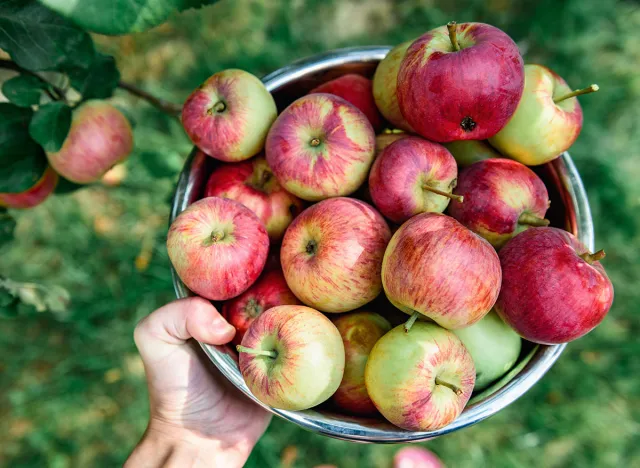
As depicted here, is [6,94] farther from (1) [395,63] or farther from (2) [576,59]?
(2) [576,59]

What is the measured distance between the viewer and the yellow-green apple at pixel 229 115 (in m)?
1.46

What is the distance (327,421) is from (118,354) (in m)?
1.50

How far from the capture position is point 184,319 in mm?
1419

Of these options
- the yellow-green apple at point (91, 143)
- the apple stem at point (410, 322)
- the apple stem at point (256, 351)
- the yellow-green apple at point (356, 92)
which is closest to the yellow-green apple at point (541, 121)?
the yellow-green apple at point (356, 92)

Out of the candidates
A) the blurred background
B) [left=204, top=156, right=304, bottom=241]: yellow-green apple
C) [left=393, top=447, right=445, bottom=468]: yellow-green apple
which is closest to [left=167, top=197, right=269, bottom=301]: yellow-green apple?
[left=204, top=156, right=304, bottom=241]: yellow-green apple

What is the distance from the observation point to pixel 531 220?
1.39m

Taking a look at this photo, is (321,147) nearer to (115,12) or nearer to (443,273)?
(443,273)

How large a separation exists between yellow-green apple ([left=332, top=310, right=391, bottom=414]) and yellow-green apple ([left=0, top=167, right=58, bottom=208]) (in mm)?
1072

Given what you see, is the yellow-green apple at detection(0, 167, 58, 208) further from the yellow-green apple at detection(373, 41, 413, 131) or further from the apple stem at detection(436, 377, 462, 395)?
the apple stem at detection(436, 377, 462, 395)

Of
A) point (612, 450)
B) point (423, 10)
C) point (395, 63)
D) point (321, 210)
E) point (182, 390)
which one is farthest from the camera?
point (423, 10)

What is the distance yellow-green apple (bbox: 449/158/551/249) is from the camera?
4.53ft

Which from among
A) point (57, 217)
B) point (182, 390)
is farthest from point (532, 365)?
point (57, 217)

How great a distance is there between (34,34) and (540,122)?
126 cm

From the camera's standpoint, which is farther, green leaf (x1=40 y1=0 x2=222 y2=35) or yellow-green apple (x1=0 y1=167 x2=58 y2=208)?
yellow-green apple (x1=0 y1=167 x2=58 y2=208)
